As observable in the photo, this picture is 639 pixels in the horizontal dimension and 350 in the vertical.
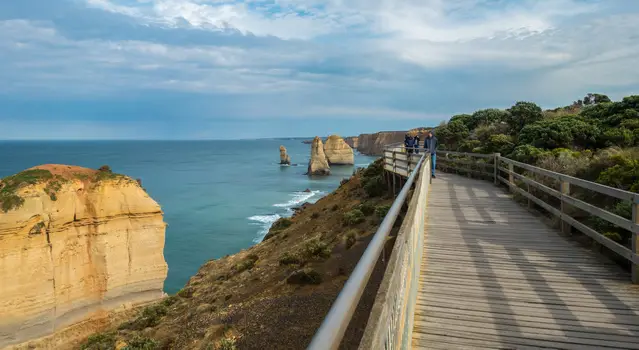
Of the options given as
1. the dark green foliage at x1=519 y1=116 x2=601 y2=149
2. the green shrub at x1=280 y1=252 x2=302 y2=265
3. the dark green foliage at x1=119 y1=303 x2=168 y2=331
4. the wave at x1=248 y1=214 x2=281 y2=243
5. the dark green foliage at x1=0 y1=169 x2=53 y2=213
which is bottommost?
the wave at x1=248 y1=214 x2=281 y2=243

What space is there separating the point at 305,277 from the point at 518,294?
634cm

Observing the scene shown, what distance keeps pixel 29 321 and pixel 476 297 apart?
86.4ft

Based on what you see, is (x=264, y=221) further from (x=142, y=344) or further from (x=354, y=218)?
(x=142, y=344)

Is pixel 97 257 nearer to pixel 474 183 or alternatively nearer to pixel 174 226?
pixel 174 226

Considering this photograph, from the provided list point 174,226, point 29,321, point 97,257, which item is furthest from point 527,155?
point 174,226

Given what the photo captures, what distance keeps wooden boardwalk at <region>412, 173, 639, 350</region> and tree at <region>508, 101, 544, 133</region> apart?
1857cm

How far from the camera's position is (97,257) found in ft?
84.5

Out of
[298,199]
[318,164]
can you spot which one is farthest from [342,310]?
[318,164]

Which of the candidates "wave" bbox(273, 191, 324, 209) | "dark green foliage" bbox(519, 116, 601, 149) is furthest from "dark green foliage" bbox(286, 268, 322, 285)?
"wave" bbox(273, 191, 324, 209)

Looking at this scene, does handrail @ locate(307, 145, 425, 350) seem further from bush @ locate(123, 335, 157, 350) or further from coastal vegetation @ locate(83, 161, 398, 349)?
bush @ locate(123, 335, 157, 350)

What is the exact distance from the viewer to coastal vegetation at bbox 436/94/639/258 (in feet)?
29.2

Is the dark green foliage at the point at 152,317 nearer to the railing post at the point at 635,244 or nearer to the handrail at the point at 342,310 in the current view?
the railing post at the point at 635,244

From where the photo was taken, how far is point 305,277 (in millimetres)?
10516

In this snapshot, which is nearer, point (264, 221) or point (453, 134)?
point (453, 134)
